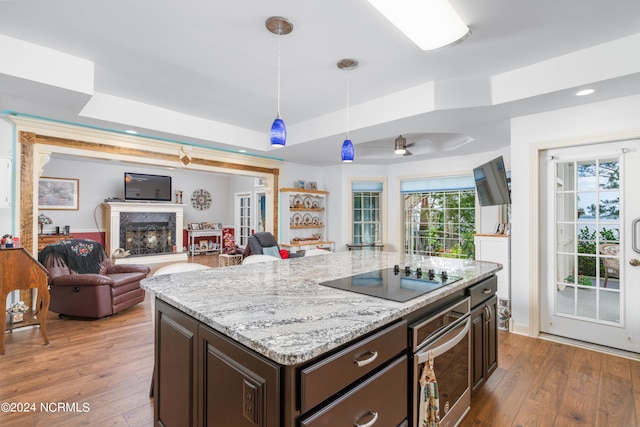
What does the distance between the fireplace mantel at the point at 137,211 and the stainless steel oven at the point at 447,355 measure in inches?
308

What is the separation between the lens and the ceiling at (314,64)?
199 cm

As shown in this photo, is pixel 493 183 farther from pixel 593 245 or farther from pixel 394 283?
pixel 394 283

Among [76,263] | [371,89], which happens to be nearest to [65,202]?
[76,263]

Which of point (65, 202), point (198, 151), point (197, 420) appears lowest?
point (197, 420)

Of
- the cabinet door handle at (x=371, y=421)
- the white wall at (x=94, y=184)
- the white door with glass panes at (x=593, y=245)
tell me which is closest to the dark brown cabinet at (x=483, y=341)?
the cabinet door handle at (x=371, y=421)

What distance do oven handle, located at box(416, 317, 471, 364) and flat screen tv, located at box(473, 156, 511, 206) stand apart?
2.55 metres

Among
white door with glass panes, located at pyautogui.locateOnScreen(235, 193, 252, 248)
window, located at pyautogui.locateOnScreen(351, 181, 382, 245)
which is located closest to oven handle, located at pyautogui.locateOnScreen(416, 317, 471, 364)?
window, located at pyautogui.locateOnScreen(351, 181, 382, 245)

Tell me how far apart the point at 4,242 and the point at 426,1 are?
3885 millimetres

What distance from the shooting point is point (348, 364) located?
108cm

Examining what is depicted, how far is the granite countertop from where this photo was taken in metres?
1.00

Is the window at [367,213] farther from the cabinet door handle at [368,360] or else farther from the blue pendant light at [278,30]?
the cabinet door handle at [368,360]

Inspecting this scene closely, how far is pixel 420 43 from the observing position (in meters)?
2.10

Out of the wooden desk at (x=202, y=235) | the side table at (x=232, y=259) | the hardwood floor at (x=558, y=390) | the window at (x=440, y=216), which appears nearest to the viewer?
the hardwood floor at (x=558, y=390)

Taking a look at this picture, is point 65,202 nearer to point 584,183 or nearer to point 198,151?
point 198,151
